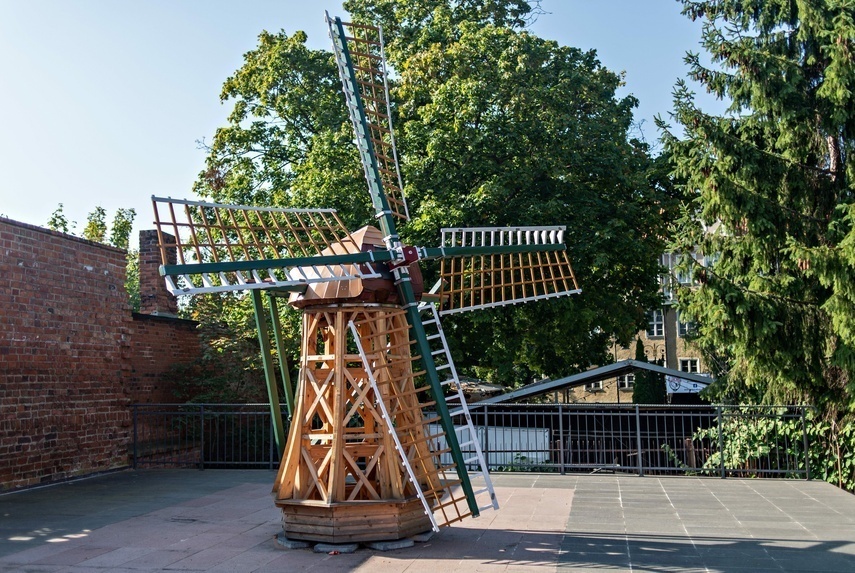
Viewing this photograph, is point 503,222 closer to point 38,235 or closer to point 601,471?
point 601,471

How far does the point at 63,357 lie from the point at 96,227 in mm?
23170

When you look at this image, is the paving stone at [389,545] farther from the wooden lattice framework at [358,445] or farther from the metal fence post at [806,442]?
the metal fence post at [806,442]

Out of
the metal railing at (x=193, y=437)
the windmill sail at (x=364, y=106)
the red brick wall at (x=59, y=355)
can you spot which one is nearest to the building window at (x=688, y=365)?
the metal railing at (x=193, y=437)

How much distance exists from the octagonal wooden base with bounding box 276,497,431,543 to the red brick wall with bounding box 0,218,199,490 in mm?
6108

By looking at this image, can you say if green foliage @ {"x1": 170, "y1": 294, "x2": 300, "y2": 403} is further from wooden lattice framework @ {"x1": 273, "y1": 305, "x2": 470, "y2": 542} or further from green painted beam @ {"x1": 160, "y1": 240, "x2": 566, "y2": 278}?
green painted beam @ {"x1": 160, "y1": 240, "x2": 566, "y2": 278}

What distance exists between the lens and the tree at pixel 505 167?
59.1 ft

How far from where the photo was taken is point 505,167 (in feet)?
59.6

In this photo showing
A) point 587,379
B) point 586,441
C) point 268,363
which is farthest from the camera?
point 587,379

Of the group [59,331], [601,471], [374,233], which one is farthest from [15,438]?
[601,471]

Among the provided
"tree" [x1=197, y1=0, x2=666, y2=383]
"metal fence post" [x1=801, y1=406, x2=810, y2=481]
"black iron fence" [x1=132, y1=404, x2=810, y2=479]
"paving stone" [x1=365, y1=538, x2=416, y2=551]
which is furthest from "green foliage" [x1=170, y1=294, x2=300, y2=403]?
"metal fence post" [x1=801, y1=406, x2=810, y2=481]

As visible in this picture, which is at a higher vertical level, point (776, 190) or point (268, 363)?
point (776, 190)

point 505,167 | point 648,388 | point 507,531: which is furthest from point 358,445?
point 648,388

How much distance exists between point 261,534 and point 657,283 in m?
13.7

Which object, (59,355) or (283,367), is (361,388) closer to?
Result: (283,367)
